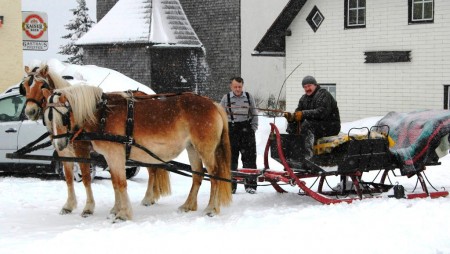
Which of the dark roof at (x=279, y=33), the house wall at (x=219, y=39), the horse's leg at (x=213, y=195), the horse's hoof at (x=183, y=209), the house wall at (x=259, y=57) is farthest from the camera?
the house wall at (x=219, y=39)

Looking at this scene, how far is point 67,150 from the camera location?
904cm

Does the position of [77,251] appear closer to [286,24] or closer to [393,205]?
[393,205]

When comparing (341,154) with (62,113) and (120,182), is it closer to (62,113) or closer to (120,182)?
(120,182)

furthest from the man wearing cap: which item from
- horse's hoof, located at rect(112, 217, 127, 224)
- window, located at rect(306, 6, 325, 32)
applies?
window, located at rect(306, 6, 325, 32)

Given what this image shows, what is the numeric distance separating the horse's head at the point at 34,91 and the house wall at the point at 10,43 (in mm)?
15002

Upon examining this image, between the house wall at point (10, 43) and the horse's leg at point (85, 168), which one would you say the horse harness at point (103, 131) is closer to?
the horse's leg at point (85, 168)

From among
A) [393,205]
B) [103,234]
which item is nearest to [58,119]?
[103,234]

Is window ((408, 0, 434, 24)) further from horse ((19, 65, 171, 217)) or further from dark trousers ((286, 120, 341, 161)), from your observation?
horse ((19, 65, 171, 217))

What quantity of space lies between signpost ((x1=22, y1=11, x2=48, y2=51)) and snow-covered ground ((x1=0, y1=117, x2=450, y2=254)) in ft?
16.8

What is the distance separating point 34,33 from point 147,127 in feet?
24.6

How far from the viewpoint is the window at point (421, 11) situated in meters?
19.4

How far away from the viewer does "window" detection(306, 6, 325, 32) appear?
21.5m

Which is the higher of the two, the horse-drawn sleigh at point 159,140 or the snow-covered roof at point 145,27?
the snow-covered roof at point 145,27

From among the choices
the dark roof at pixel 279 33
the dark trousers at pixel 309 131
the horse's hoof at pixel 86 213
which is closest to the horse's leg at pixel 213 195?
the dark trousers at pixel 309 131
